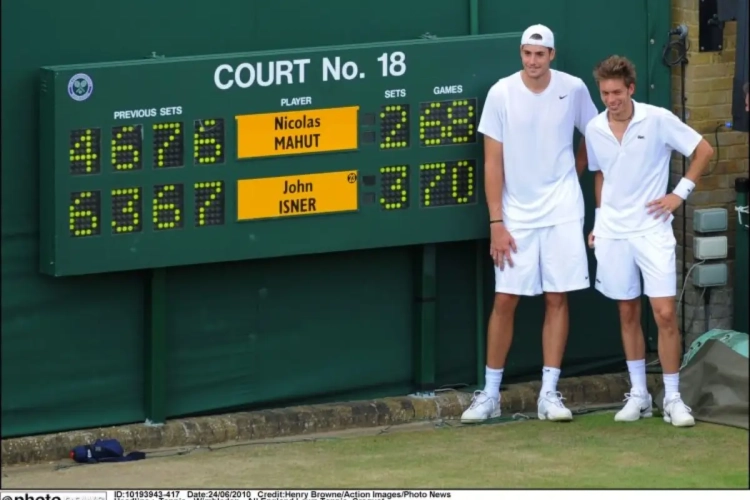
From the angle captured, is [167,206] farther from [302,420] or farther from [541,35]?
[541,35]

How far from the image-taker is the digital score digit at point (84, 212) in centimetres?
940

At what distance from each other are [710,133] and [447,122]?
1.67 m

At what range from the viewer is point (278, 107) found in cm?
978

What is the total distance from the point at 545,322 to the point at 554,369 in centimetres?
26

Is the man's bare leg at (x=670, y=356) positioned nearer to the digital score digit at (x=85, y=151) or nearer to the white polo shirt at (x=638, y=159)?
the white polo shirt at (x=638, y=159)

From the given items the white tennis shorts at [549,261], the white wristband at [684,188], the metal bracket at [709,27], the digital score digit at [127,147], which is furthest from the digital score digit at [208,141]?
the metal bracket at [709,27]

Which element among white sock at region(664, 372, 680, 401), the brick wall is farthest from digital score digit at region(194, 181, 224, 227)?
the brick wall

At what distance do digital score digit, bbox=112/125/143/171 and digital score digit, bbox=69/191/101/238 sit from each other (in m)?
0.19

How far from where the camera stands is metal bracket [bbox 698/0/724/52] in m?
10.8

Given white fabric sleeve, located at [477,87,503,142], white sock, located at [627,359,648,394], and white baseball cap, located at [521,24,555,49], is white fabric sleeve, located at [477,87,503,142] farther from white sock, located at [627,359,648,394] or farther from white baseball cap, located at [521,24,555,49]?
white sock, located at [627,359,648,394]

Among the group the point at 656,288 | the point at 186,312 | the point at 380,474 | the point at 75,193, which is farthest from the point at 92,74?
the point at 656,288

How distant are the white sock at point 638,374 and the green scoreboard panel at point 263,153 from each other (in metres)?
1.07

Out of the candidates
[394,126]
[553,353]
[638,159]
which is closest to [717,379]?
[553,353]

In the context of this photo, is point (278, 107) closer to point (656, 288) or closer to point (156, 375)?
point (156, 375)
